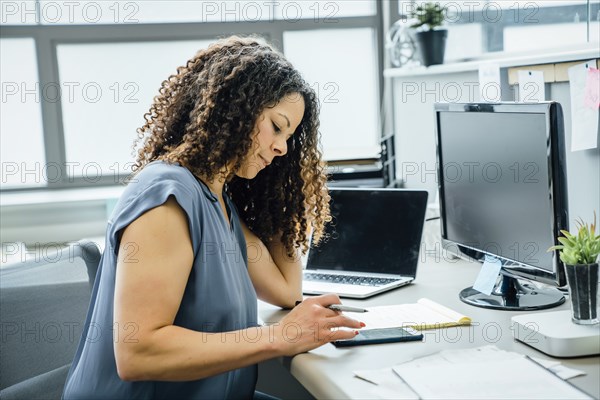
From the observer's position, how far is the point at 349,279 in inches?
66.1

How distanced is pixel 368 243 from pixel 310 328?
52cm

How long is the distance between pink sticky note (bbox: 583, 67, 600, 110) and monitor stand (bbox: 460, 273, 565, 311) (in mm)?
416

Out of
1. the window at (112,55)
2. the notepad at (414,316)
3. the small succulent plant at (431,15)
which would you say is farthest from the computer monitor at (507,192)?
the window at (112,55)

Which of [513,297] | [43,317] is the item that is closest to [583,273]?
[513,297]

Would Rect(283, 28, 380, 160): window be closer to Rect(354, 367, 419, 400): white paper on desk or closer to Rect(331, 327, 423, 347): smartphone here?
Rect(331, 327, 423, 347): smartphone

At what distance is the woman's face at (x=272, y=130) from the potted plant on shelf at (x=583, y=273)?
0.56 meters

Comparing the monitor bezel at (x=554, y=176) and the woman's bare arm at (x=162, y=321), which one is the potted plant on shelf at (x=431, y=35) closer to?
the monitor bezel at (x=554, y=176)

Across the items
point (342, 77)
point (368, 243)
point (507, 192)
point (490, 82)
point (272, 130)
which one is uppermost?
point (342, 77)

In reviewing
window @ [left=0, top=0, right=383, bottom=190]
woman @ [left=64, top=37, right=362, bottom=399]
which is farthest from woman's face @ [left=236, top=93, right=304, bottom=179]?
window @ [left=0, top=0, right=383, bottom=190]

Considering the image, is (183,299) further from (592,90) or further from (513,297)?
(592,90)

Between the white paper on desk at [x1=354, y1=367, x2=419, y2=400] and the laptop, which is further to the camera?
the laptop

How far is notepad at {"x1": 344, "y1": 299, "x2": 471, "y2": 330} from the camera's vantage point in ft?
4.37

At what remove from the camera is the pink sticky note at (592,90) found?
1.53m

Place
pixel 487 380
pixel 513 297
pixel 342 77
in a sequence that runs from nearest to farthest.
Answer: pixel 487 380 → pixel 513 297 → pixel 342 77
